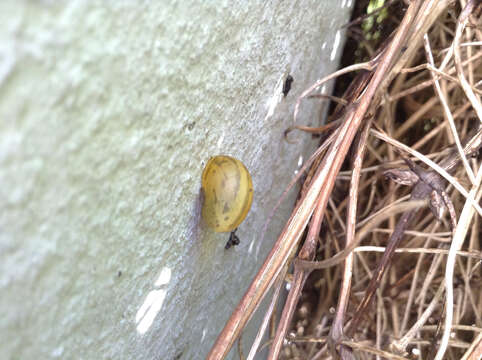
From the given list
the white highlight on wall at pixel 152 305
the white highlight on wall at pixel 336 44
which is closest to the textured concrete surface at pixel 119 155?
the white highlight on wall at pixel 152 305

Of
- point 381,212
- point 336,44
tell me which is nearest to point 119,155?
point 381,212

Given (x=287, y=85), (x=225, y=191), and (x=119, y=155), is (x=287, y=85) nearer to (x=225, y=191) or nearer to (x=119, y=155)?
(x=225, y=191)

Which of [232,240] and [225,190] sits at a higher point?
[225,190]

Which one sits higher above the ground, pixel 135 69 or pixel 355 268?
pixel 135 69

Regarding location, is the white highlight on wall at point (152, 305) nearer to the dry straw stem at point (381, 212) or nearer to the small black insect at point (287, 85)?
the dry straw stem at point (381, 212)

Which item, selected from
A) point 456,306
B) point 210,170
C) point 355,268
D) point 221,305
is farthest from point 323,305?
point 210,170

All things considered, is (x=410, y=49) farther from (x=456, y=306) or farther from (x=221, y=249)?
(x=456, y=306)

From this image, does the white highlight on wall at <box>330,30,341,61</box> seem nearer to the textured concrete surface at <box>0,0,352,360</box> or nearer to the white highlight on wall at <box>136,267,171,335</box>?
the textured concrete surface at <box>0,0,352,360</box>
